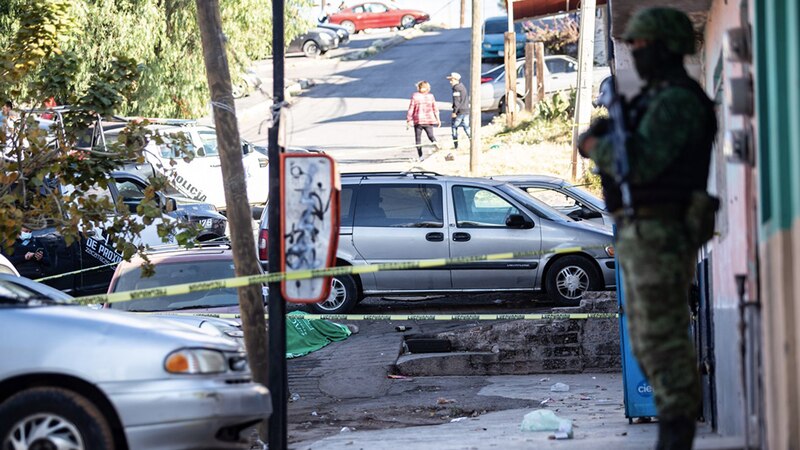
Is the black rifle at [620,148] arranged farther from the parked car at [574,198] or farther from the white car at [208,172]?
the white car at [208,172]

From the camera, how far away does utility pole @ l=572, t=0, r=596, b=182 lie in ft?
77.3

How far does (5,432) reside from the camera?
658cm

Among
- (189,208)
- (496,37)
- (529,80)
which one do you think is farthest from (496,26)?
(189,208)

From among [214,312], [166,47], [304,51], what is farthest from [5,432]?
[304,51]

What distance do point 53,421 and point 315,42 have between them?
45.9 meters

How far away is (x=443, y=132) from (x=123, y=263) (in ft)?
63.9

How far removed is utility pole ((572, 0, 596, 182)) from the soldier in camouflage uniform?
58.4 ft

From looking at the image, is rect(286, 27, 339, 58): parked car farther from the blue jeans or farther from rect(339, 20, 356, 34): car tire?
the blue jeans

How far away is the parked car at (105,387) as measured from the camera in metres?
6.60

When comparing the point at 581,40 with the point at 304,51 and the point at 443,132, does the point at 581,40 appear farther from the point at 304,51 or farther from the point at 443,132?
the point at 304,51

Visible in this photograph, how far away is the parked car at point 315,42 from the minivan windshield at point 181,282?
3796cm

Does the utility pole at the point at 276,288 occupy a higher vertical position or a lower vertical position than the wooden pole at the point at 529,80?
lower

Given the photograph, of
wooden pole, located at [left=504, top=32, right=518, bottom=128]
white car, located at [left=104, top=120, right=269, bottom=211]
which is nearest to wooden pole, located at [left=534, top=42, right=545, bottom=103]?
wooden pole, located at [left=504, top=32, right=518, bottom=128]

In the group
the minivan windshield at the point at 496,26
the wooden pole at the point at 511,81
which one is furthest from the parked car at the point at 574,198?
the minivan windshield at the point at 496,26
